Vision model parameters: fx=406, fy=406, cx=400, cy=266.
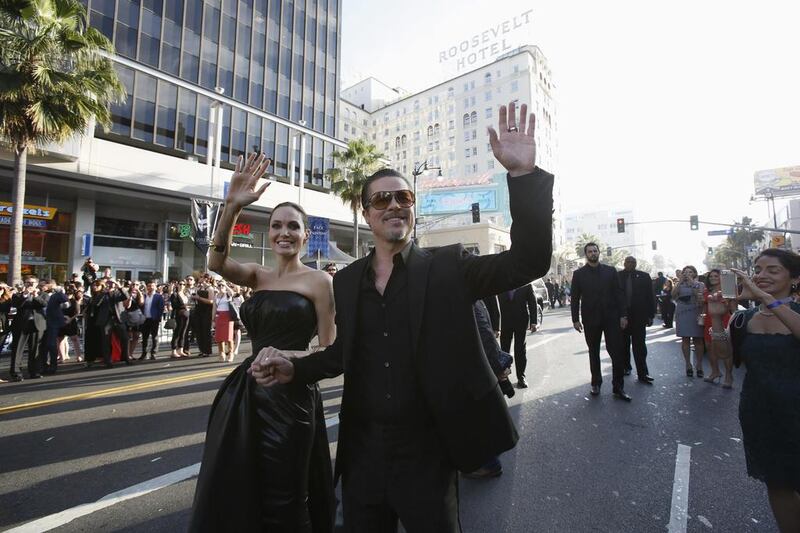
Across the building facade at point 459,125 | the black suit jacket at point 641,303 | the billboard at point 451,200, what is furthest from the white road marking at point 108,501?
the billboard at point 451,200

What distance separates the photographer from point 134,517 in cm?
294

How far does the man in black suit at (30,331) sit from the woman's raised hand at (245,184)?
8.64 m

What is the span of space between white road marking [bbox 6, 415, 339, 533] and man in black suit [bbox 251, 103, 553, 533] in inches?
103

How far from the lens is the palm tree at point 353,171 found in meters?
23.7

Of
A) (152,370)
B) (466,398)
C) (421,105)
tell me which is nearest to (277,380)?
(466,398)

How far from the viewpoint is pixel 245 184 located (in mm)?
2605

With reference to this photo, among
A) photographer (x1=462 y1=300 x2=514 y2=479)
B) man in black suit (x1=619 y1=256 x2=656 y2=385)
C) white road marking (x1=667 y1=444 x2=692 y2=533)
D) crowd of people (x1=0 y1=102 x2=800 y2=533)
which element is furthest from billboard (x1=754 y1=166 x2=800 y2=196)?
crowd of people (x1=0 y1=102 x2=800 y2=533)

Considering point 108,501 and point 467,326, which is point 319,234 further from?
point 467,326

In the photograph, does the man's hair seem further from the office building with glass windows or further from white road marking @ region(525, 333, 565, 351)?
the office building with glass windows

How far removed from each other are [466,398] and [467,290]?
403 mm

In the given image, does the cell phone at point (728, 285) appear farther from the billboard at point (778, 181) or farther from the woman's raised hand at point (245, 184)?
the billboard at point (778, 181)

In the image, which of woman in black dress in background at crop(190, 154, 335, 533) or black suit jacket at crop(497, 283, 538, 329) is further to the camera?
black suit jacket at crop(497, 283, 538, 329)

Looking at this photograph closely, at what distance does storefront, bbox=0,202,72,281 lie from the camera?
1671 centimetres

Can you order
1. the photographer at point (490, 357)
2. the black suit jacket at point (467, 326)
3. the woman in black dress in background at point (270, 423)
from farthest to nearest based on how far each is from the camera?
the photographer at point (490, 357), the woman in black dress in background at point (270, 423), the black suit jacket at point (467, 326)
